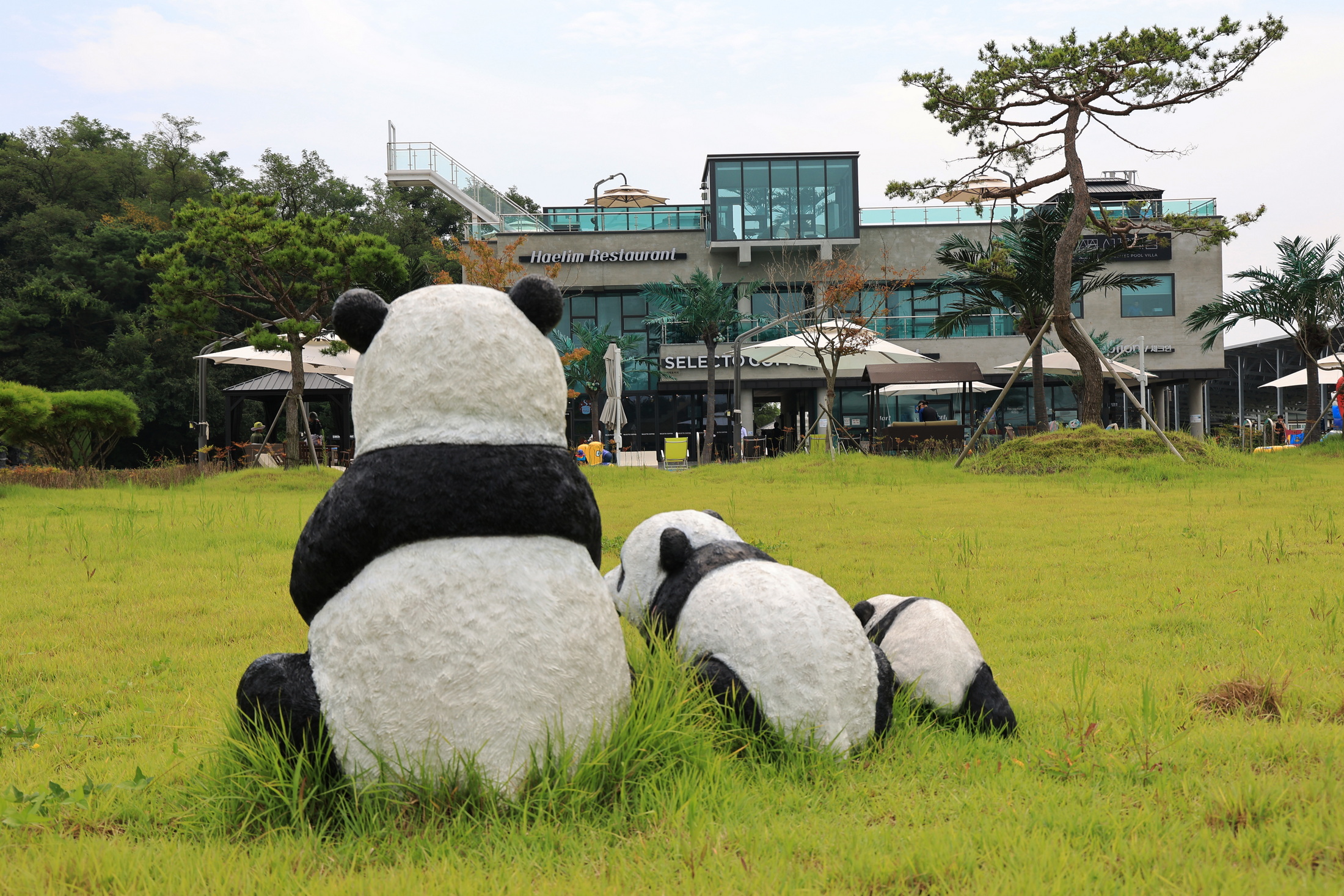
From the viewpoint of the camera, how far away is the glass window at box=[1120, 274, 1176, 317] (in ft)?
113

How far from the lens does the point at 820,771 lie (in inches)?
103

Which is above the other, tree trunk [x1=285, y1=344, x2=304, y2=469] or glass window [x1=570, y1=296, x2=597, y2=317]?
glass window [x1=570, y1=296, x2=597, y2=317]

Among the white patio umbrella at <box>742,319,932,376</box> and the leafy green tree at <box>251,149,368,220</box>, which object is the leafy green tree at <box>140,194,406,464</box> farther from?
the leafy green tree at <box>251,149,368,220</box>

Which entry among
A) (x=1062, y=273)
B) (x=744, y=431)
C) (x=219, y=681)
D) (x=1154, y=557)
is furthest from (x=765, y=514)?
(x=744, y=431)

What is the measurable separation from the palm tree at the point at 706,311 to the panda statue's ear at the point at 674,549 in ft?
82.0

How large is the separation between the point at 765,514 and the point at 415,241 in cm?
3521

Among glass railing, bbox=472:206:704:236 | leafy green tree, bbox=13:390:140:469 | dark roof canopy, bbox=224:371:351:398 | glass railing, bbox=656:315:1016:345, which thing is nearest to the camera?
leafy green tree, bbox=13:390:140:469

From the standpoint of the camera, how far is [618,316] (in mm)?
35625

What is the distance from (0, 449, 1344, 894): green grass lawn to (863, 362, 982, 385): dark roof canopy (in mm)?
18803

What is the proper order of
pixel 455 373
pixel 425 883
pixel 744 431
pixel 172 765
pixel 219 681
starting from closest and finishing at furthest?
pixel 425 883 → pixel 455 373 → pixel 172 765 → pixel 219 681 → pixel 744 431

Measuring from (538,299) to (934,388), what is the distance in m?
29.2

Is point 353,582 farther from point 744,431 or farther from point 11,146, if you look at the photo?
point 11,146

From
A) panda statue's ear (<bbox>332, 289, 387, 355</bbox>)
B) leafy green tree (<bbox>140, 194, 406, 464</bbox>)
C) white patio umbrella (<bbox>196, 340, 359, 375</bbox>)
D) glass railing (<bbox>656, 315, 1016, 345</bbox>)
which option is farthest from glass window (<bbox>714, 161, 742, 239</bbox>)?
panda statue's ear (<bbox>332, 289, 387, 355</bbox>)

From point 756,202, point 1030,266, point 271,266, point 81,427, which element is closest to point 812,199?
point 756,202
